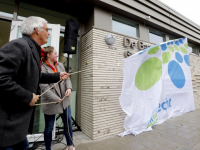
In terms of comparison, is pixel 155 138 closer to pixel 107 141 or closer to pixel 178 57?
pixel 107 141

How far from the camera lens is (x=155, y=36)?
5480 millimetres

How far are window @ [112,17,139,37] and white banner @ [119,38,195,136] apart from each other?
159cm

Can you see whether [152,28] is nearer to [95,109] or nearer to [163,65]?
[163,65]

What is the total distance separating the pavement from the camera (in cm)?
250

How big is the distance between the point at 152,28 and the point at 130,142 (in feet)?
16.0

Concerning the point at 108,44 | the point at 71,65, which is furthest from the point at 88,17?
the point at 71,65

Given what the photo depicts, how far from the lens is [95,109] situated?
122 inches

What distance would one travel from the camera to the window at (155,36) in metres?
5.30

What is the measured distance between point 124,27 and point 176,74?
8.47 feet

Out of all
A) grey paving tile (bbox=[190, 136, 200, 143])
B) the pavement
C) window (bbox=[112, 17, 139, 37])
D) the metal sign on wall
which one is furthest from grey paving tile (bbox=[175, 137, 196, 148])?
window (bbox=[112, 17, 139, 37])

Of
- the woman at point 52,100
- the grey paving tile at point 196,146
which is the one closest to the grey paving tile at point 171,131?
the grey paving tile at point 196,146

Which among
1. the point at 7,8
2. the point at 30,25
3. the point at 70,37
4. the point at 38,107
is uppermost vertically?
the point at 7,8

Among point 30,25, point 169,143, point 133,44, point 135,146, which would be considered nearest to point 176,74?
point 133,44

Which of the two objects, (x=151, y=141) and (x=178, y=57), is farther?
(x=178, y=57)
